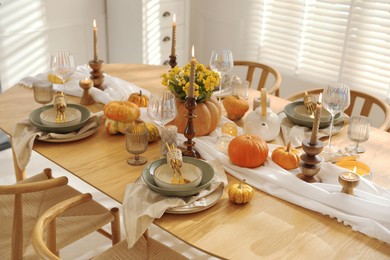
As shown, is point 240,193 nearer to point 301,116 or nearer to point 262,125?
point 262,125

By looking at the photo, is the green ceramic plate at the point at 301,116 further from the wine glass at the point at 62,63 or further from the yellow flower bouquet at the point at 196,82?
the wine glass at the point at 62,63

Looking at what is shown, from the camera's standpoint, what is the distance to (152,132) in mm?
1856

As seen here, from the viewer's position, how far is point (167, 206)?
142 cm

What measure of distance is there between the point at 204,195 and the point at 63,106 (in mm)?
779

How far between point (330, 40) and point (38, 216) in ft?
7.77

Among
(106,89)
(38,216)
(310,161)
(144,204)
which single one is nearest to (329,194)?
(310,161)

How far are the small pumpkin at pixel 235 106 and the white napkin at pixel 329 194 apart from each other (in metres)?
0.35

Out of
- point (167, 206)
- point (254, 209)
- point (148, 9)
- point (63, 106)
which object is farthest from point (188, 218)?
point (148, 9)

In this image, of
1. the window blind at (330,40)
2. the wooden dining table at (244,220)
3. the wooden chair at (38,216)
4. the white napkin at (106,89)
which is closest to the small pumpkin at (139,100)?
the white napkin at (106,89)

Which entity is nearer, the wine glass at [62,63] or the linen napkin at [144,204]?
the linen napkin at [144,204]

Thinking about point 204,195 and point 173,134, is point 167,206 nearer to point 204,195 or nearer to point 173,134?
point 204,195

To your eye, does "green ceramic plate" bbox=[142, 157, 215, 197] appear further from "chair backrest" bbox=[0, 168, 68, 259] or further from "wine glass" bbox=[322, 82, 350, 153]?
"wine glass" bbox=[322, 82, 350, 153]

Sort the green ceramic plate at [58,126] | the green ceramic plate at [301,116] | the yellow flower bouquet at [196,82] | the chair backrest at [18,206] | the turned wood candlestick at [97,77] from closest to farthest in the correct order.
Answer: the chair backrest at [18,206], the yellow flower bouquet at [196,82], the green ceramic plate at [58,126], the green ceramic plate at [301,116], the turned wood candlestick at [97,77]

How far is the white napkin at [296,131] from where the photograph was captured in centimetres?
190
